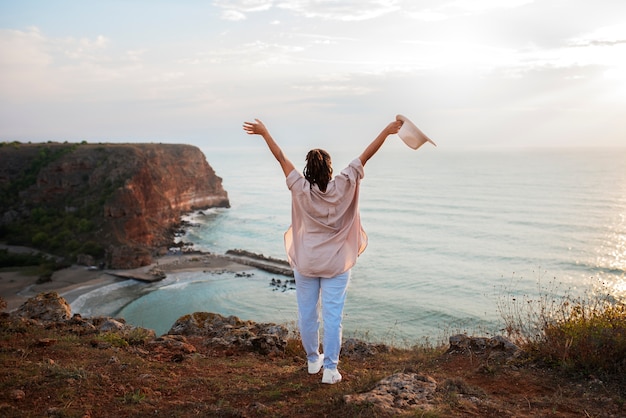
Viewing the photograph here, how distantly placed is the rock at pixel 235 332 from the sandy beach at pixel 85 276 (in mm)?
23644

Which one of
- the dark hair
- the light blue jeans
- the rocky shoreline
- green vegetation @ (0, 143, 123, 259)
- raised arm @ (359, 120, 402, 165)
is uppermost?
raised arm @ (359, 120, 402, 165)

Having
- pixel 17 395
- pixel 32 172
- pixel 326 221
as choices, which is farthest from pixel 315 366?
pixel 32 172

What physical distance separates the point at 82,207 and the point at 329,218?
1832 inches

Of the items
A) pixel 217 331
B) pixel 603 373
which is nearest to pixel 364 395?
pixel 603 373

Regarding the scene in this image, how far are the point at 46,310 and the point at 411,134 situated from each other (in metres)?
8.24

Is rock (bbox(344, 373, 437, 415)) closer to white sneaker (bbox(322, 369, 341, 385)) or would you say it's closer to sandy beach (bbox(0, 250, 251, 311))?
white sneaker (bbox(322, 369, 341, 385))

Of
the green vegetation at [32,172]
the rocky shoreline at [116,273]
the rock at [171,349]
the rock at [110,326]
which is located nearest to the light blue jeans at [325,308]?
the rock at [171,349]

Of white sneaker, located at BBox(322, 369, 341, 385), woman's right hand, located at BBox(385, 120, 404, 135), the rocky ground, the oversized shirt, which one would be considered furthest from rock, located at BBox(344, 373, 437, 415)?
woman's right hand, located at BBox(385, 120, 404, 135)

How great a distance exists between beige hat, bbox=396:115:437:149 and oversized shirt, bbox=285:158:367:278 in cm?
47

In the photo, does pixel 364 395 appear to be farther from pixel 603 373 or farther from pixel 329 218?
pixel 603 373

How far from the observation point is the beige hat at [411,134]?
13.3 ft

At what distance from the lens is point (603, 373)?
15.0 ft

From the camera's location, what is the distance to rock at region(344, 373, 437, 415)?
3.55m

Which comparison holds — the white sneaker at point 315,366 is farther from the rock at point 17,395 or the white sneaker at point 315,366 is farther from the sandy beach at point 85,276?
the sandy beach at point 85,276
